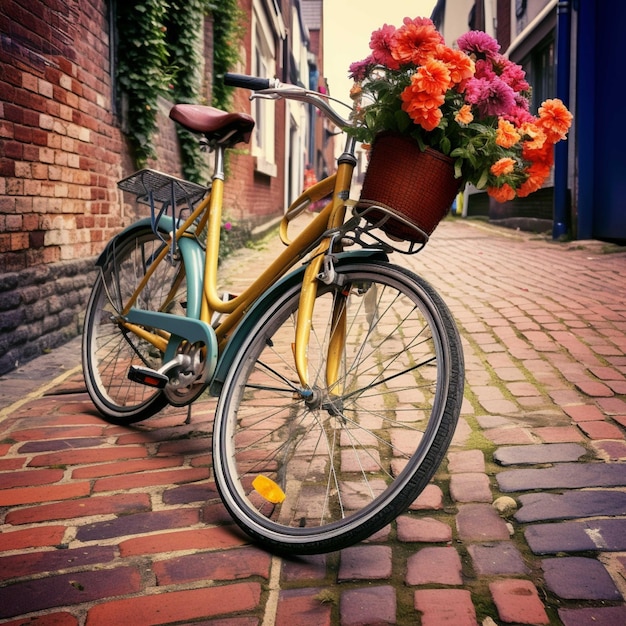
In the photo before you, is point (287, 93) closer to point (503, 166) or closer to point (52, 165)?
point (503, 166)

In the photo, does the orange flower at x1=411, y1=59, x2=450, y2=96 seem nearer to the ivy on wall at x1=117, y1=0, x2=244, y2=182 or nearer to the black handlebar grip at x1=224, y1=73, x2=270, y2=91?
the black handlebar grip at x1=224, y1=73, x2=270, y2=91

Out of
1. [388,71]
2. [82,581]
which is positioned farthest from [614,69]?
[82,581]

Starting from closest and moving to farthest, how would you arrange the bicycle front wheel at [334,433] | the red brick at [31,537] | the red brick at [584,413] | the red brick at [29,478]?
the bicycle front wheel at [334,433] < the red brick at [31,537] < the red brick at [29,478] < the red brick at [584,413]

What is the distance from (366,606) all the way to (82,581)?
2.30 ft

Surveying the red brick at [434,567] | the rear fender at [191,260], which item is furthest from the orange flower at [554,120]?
the rear fender at [191,260]

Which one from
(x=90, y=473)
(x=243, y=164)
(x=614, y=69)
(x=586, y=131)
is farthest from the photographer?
(x=243, y=164)

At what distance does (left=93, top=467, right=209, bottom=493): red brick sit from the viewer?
2227mm

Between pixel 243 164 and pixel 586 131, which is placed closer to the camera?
pixel 586 131

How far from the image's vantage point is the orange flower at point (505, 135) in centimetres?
175

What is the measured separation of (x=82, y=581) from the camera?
5.46 ft

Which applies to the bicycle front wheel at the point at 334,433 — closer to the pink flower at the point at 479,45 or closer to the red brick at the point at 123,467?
the red brick at the point at 123,467

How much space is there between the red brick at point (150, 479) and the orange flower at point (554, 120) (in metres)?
1.53

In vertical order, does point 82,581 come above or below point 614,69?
below

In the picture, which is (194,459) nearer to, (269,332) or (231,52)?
(269,332)
